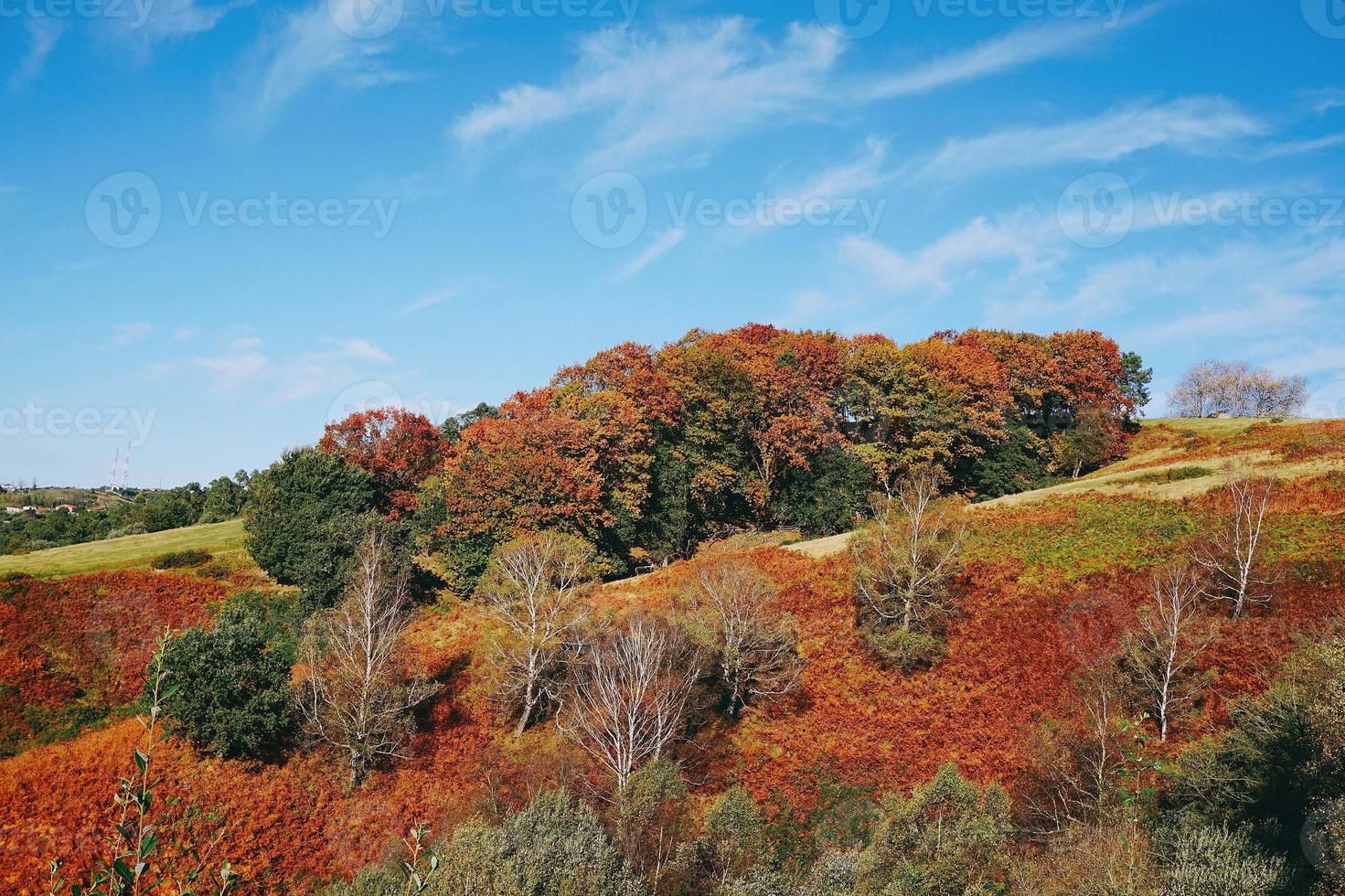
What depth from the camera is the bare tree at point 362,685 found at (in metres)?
33.8

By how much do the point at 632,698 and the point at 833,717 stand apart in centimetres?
1091

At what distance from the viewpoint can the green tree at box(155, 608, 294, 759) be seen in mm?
32281

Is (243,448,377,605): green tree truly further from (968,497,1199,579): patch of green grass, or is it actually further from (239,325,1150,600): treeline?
(968,497,1199,579): patch of green grass

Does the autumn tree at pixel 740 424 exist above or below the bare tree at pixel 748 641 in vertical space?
above

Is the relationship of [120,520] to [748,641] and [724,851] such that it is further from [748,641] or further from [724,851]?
[724,851]

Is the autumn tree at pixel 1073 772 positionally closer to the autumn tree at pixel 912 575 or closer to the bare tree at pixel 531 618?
the autumn tree at pixel 912 575

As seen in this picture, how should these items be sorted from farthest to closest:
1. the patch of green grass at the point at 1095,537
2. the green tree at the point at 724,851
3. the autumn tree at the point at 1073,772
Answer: the patch of green grass at the point at 1095,537 → the autumn tree at the point at 1073,772 → the green tree at the point at 724,851

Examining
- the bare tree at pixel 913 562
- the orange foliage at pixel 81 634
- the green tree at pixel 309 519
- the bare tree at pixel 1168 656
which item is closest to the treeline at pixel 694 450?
the green tree at pixel 309 519

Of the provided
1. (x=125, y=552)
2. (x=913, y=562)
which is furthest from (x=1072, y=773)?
(x=125, y=552)

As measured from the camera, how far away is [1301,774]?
845 inches

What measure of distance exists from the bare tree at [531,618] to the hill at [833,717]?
6.66 ft

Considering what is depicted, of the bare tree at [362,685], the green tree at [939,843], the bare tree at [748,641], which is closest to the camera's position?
the green tree at [939,843]

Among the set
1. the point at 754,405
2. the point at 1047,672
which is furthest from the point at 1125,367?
the point at 1047,672

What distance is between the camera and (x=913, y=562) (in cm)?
Answer: 3997
